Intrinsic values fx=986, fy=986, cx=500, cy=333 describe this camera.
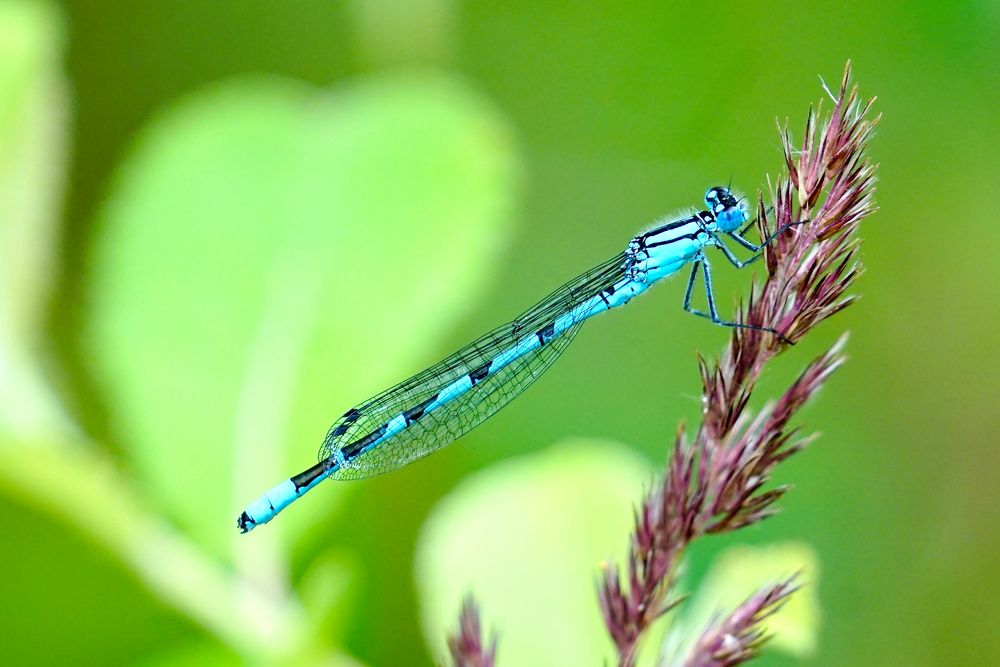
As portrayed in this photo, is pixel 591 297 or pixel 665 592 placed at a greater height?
pixel 591 297

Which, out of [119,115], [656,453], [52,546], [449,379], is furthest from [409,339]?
[119,115]

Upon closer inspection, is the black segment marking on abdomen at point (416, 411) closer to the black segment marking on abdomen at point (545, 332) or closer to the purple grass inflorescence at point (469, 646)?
the black segment marking on abdomen at point (545, 332)

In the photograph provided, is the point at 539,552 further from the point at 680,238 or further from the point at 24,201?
the point at 24,201

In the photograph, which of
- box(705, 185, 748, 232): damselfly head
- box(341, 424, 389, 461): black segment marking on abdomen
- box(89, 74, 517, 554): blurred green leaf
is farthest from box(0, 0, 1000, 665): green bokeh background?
box(705, 185, 748, 232): damselfly head

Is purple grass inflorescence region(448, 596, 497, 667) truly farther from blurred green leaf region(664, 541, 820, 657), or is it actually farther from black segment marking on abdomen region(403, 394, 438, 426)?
black segment marking on abdomen region(403, 394, 438, 426)

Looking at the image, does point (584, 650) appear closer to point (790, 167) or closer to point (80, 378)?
point (790, 167)

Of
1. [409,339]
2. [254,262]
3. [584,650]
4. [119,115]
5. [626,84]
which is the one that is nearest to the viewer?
[584,650]

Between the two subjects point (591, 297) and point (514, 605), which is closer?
point (514, 605)
